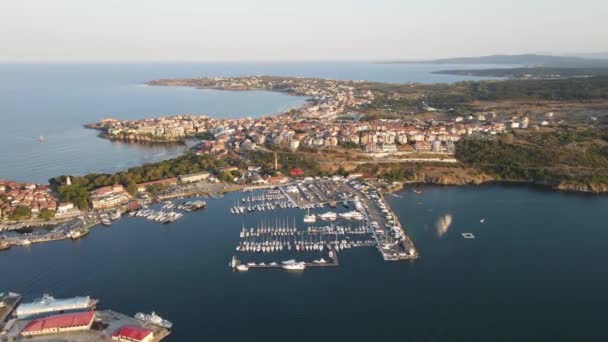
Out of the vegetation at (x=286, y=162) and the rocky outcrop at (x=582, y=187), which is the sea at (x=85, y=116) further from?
the rocky outcrop at (x=582, y=187)

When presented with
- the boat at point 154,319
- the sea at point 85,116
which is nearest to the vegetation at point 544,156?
the boat at point 154,319

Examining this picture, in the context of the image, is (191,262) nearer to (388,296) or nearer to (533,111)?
(388,296)

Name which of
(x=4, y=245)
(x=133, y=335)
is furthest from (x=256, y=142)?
(x=133, y=335)

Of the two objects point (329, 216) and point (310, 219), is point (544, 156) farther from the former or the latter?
point (310, 219)

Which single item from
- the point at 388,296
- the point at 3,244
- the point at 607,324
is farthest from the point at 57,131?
the point at 607,324

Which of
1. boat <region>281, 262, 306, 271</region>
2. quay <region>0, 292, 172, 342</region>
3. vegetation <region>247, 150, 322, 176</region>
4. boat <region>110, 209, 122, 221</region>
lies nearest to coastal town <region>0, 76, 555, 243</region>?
boat <region>110, 209, 122, 221</region>

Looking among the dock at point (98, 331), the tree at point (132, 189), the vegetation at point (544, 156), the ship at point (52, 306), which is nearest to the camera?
the dock at point (98, 331)
